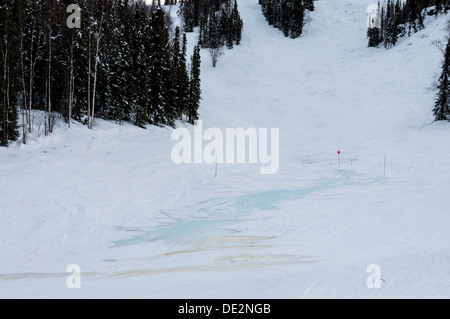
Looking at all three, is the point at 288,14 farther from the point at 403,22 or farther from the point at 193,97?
the point at 193,97

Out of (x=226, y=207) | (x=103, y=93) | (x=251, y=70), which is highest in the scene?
(x=251, y=70)

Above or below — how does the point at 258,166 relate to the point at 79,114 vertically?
below

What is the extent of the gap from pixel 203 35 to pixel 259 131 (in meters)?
48.5

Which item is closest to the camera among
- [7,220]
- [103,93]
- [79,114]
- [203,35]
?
[7,220]

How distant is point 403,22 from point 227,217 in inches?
A: 2955

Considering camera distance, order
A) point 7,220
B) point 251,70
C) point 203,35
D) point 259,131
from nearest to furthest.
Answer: point 7,220, point 259,131, point 251,70, point 203,35

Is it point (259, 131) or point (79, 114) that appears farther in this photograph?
point (259, 131)

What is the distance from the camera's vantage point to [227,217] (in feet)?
39.2

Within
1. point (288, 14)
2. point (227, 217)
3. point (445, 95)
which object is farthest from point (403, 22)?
point (227, 217)

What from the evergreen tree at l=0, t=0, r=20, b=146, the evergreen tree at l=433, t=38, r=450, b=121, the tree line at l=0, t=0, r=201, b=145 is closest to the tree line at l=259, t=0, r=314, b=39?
the tree line at l=0, t=0, r=201, b=145

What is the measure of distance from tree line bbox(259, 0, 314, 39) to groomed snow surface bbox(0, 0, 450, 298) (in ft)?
185
